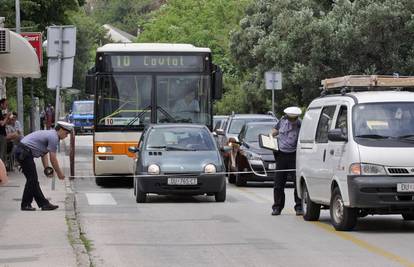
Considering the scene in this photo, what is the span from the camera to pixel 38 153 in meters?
16.7

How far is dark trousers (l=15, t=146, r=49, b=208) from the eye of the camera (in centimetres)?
1669

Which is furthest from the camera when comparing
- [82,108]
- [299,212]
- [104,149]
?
[82,108]

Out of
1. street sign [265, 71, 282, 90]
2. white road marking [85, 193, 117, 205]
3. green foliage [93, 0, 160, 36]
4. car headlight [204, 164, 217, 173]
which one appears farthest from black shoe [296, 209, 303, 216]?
green foliage [93, 0, 160, 36]

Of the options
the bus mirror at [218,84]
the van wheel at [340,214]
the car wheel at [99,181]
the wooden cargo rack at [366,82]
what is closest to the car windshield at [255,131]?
the bus mirror at [218,84]

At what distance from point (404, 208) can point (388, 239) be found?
1.68 feet

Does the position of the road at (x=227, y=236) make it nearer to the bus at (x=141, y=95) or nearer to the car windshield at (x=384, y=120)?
the car windshield at (x=384, y=120)

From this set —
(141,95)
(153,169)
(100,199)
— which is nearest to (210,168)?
(153,169)

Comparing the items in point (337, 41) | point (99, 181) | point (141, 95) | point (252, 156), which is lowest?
point (99, 181)

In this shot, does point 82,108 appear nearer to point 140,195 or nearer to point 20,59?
point 20,59

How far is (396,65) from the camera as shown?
1444 inches

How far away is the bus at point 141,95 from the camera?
75.6 ft

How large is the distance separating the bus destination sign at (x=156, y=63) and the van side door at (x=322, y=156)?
8235mm

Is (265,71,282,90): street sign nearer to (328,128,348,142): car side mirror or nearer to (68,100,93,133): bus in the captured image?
(328,128,348,142): car side mirror

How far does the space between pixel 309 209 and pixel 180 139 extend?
500cm
